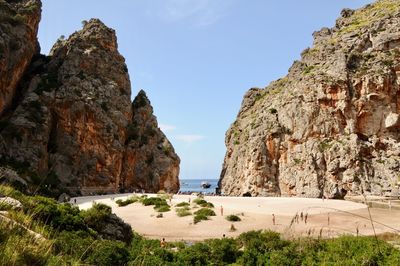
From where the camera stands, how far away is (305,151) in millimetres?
63406

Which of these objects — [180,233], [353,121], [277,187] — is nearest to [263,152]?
[277,187]

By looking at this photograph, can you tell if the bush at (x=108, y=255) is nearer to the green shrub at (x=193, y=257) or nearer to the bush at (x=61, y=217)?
the bush at (x=61, y=217)

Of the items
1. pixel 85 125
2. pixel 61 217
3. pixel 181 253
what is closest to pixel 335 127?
pixel 85 125

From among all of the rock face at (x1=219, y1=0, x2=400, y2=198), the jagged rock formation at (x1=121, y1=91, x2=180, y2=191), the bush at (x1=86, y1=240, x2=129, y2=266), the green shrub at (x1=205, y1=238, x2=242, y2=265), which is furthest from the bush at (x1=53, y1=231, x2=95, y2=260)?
the jagged rock formation at (x1=121, y1=91, x2=180, y2=191)

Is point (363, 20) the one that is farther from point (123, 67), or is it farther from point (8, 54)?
point (8, 54)

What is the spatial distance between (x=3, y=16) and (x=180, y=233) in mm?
51134

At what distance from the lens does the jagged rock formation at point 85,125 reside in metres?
55.2

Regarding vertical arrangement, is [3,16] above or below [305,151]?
above

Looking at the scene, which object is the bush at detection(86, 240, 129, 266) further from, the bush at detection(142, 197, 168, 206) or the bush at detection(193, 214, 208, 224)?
the bush at detection(142, 197, 168, 206)

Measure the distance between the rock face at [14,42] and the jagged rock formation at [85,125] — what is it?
9.29 feet

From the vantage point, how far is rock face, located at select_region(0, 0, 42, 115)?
5556 cm

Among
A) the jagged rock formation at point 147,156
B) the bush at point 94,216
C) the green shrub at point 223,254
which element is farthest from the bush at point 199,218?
the jagged rock formation at point 147,156

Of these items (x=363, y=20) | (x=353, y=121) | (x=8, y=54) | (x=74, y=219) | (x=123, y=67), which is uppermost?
(x=363, y=20)

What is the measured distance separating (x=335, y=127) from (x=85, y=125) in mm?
45886
